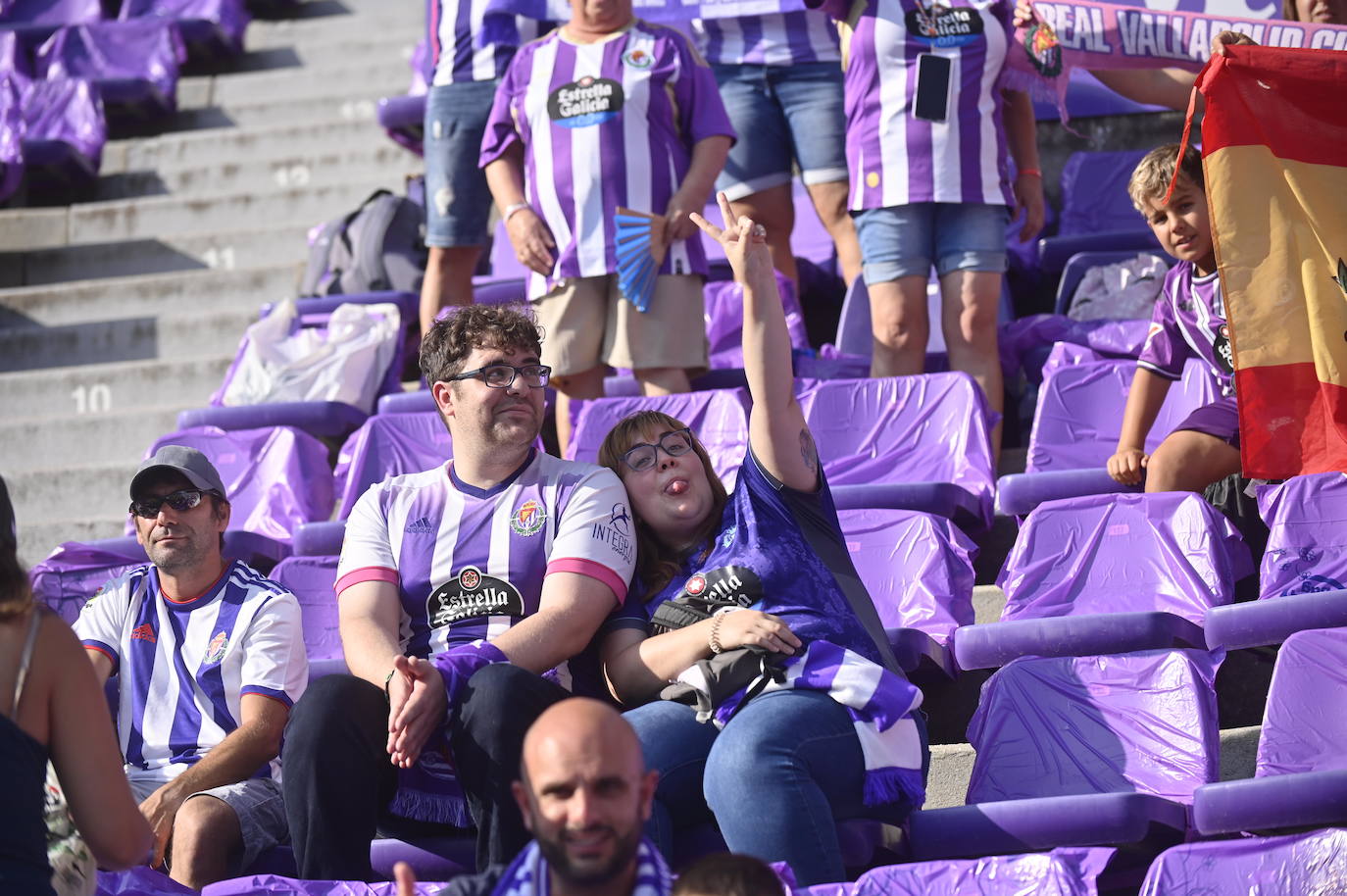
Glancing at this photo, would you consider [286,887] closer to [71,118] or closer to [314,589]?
[314,589]

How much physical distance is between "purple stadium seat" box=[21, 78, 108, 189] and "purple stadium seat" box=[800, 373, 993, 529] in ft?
13.3

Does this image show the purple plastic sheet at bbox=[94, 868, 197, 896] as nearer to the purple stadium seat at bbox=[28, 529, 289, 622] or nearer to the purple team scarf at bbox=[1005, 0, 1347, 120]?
the purple stadium seat at bbox=[28, 529, 289, 622]

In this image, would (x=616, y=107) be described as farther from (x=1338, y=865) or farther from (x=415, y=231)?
(x=1338, y=865)

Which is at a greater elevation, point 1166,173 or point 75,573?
point 1166,173

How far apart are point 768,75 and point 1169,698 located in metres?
2.55

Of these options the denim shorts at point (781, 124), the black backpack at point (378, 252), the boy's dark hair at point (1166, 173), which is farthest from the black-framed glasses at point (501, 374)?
the black backpack at point (378, 252)

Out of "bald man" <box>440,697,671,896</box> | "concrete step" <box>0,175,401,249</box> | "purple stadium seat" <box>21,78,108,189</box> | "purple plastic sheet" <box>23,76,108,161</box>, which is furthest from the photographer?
"purple plastic sheet" <box>23,76,108,161</box>

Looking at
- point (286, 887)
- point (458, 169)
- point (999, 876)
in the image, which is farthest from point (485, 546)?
point (458, 169)

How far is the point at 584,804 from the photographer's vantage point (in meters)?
1.88

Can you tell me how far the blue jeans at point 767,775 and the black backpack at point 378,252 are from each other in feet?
10.5

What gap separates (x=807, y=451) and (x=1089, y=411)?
61.5 inches

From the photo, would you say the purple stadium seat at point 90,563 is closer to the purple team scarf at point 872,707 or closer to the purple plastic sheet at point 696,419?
the purple plastic sheet at point 696,419

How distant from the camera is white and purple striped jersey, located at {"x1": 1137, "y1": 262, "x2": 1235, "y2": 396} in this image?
3.70 meters

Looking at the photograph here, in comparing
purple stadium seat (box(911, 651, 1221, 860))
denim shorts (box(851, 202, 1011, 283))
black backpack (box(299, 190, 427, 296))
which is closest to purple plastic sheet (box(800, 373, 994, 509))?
denim shorts (box(851, 202, 1011, 283))
